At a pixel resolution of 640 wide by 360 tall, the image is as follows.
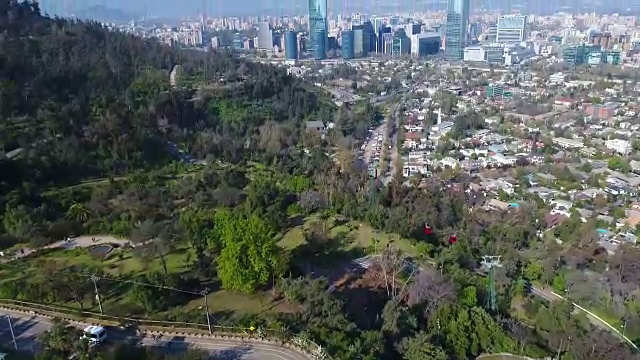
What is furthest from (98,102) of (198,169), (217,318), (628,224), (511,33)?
(511,33)

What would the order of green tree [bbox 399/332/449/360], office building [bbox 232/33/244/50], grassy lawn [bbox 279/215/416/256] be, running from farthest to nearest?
office building [bbox 232/33/244/50]
grassy lawn [bbox 279/215/416/256]
green tree [bbox 399/332/449/360]

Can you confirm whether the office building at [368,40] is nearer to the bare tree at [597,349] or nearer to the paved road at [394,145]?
the paved road at [394,145]

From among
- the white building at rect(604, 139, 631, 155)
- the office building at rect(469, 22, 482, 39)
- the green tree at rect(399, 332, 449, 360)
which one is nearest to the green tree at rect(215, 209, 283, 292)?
the green tree at rect(399, 332, 449, 360)

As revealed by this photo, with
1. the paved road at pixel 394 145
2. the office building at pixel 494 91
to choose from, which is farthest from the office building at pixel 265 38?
the office building at pixel 494 91

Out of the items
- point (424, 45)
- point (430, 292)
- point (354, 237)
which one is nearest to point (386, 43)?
point (424, 45)

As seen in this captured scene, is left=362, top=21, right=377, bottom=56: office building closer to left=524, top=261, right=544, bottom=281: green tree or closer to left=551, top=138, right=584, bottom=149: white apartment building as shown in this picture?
left=551, top=138, right=584, bottom=149: white apartment building
